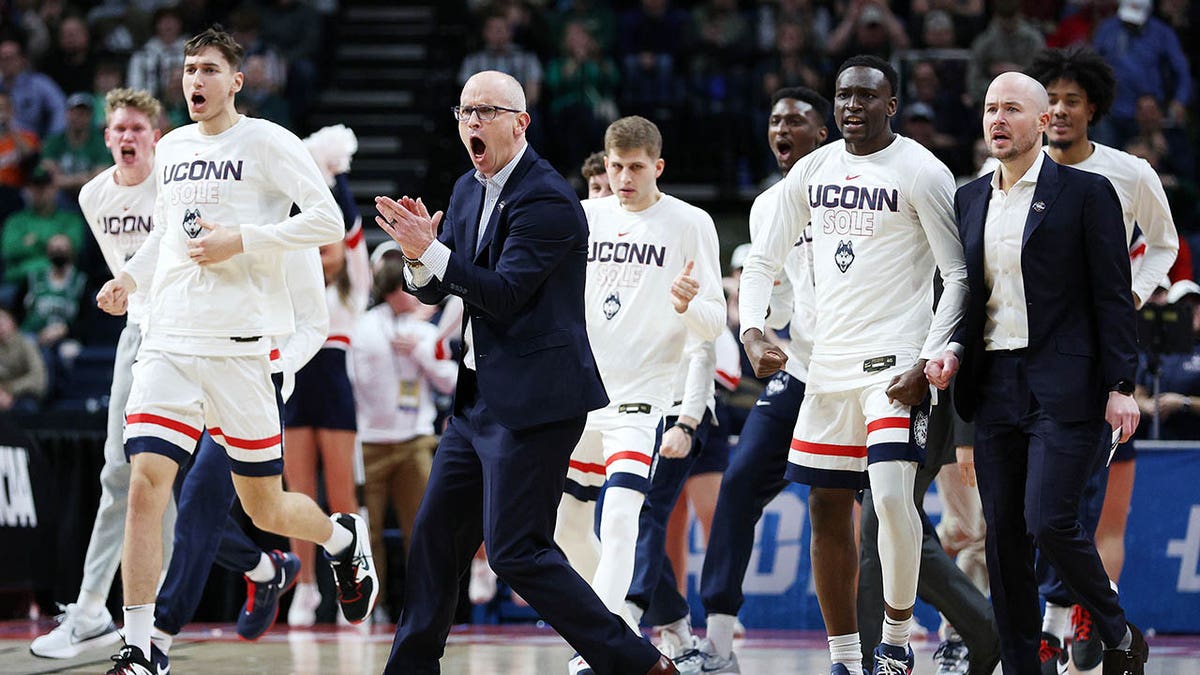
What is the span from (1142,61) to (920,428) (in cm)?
849

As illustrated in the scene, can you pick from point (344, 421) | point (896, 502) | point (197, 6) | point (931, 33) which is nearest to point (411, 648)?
point (896, 502)

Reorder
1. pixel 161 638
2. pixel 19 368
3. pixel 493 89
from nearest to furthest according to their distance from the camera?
1. pixel 493 89
2. pixel 161 638
3. pixel 19 368

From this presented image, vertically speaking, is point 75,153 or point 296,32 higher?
point 296,32

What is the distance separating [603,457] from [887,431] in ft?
5.00

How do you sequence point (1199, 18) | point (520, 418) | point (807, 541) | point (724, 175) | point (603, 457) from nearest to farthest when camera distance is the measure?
point (520, 418) → point (603, 457) → point (807, 541) → point (724, 175) → point (1199, 18)

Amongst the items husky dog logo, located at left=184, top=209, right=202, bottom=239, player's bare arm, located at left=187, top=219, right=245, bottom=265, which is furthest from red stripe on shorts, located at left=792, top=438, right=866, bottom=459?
husky dog logo, located at left=184, top=209, right=202, bottom=239

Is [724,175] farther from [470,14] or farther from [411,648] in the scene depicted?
[411,648]

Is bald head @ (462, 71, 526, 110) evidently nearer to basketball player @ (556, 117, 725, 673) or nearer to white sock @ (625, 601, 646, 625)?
basketball player @ (556, 117, 725, 673)

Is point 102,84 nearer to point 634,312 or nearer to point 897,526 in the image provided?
point 634,312

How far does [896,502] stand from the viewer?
6.02 metres

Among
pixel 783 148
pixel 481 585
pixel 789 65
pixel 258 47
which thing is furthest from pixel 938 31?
pixel 783 148

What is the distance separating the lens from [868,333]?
624 centimetres

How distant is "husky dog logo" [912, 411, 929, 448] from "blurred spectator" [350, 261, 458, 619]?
468 cm

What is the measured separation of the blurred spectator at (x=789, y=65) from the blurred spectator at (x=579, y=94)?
51.2 inches
